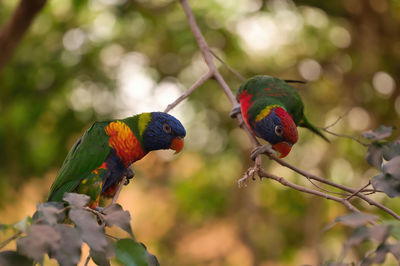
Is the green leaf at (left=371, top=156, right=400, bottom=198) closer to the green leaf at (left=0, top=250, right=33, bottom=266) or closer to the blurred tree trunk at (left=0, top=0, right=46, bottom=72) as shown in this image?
the green leaf at (left=0, top=250, right=33, bottom=266)

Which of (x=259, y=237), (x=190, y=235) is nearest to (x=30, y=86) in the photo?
(x=259, y=237)

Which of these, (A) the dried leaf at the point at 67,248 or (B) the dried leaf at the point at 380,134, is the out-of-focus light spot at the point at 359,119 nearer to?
(B) the dried leaf at the point at 380,134

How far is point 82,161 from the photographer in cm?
129

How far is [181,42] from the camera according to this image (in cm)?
294

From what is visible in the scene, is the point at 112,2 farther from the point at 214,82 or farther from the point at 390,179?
the point at 390,179

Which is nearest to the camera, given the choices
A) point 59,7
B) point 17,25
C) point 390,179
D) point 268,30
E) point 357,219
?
point 357,219

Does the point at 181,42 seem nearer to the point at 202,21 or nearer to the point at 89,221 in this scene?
the point at 202,21

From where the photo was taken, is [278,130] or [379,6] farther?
[379,6]

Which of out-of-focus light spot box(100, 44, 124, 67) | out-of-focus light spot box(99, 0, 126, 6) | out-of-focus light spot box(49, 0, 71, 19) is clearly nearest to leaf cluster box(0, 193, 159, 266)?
out-of-focus light spot box(99, 0, 126, 6)

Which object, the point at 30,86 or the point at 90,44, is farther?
the point at 90,44

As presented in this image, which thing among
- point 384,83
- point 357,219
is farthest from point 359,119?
point 357,219

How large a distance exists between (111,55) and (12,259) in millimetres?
2789

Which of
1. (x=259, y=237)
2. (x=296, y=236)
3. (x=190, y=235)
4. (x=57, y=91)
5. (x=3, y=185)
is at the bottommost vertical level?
(x=190, y=235)

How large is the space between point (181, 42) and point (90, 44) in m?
0.69
